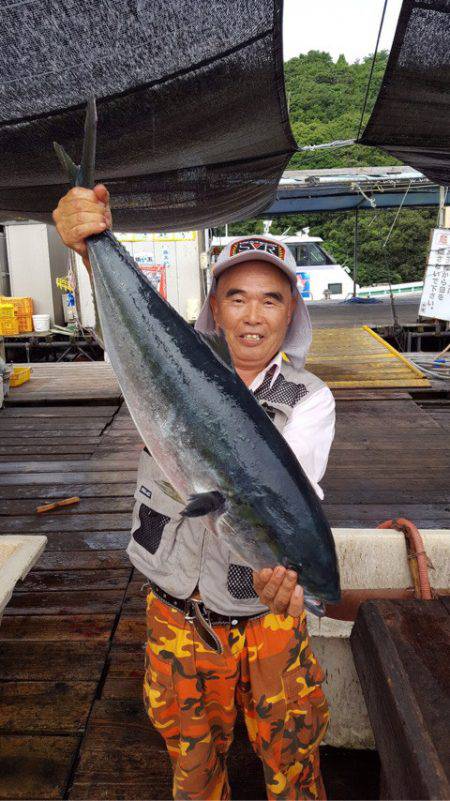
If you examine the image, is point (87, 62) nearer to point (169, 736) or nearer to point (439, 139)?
point (439, 139)

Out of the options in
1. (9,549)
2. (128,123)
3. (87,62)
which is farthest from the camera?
(128,123)

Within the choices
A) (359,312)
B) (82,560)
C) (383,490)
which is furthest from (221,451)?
(359,312)

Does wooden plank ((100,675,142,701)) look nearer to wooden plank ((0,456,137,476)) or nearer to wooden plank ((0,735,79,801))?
wooden plank ((0,735,79,801))

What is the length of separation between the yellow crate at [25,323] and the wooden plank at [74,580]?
10565mm

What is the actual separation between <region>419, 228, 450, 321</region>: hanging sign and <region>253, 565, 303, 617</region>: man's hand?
10.6 metres

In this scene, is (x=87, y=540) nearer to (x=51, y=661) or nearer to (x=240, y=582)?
(x=51, y=661)

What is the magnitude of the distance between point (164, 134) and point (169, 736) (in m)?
4.16

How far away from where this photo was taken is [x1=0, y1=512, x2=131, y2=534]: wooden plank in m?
4.21

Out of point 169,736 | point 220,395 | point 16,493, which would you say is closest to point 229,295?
point 220,395

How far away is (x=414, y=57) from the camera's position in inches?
135

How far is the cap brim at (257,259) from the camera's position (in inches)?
73.3

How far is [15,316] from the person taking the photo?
41.9 ft

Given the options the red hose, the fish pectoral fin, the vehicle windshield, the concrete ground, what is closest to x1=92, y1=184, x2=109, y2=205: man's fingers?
the fish pectoral fin

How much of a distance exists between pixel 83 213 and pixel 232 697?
5.65 feet
